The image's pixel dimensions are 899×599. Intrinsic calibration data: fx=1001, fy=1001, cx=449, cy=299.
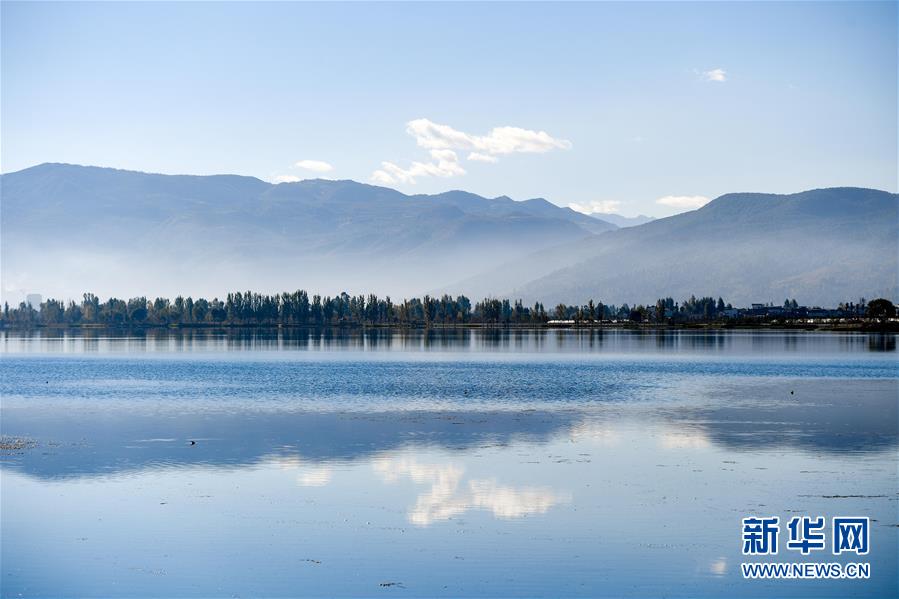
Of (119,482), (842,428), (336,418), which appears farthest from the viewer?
(336,418)

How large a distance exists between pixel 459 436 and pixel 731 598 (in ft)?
68.0

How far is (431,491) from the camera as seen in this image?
2816 cm

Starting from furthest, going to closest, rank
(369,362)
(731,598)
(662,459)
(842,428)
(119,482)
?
(369,362) < (842,428) < (662,459) < (119,482) < (731,598)

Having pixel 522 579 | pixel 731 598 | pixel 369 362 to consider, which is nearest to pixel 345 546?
pixel 522 579

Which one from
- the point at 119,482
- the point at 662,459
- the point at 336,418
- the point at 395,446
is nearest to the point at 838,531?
the point at 662,459

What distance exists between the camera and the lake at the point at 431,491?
20578 mm

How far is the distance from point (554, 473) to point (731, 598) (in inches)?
474

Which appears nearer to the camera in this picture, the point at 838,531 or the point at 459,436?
the point at 838,531

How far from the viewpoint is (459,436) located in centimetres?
3953

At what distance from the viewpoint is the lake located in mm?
20578

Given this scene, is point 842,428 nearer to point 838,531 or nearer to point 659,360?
point 838,531

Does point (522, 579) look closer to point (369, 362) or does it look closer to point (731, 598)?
point (731, 598)

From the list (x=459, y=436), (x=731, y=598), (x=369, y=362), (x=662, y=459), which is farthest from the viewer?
(x=369, y=362)

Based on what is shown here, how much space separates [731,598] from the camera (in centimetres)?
1944
